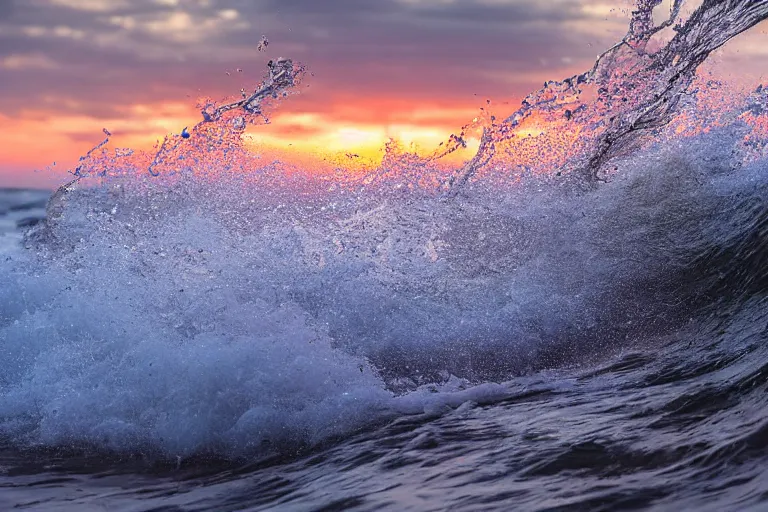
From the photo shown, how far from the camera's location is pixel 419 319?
5605mm

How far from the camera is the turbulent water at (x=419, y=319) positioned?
3180 millimetres

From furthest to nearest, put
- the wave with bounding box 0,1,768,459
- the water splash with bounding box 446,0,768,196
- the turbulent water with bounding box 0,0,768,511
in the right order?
1. the water splash with bounding box 446,0,768,196
2. the wave with bounding box 0,1,768,459
3. the turbulent water with bounding box 0,0,768,511

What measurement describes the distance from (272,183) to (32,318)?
8.43 feet

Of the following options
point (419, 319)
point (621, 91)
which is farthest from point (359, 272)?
point (621, 91)

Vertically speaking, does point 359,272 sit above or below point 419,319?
above

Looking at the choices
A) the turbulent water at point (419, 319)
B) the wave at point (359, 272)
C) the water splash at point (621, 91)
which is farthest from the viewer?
the water splash at point (621, 91)

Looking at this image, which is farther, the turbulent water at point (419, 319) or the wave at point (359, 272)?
the wave at point (359, 272)

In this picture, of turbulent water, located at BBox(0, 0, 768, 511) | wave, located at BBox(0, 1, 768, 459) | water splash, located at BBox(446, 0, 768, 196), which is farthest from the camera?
water splash, located at BBox(446, 0, 768, 196)

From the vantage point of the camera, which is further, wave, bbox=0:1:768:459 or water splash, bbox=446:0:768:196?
water splash, bbox=446:0:768:196

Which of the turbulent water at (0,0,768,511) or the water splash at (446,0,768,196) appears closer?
the turbulent water at (0,0,768,511)

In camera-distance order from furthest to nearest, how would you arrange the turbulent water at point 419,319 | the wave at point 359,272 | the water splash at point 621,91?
1. the water splash at point 621,91
2. the wave at point 359,272
3. the turbulent water at point 419,319

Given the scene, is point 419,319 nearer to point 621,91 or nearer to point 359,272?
point 359,272

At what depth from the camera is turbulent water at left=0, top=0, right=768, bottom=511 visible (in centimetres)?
318

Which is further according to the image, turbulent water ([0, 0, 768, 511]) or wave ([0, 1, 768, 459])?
wave ([0, 1, 768, 459])
